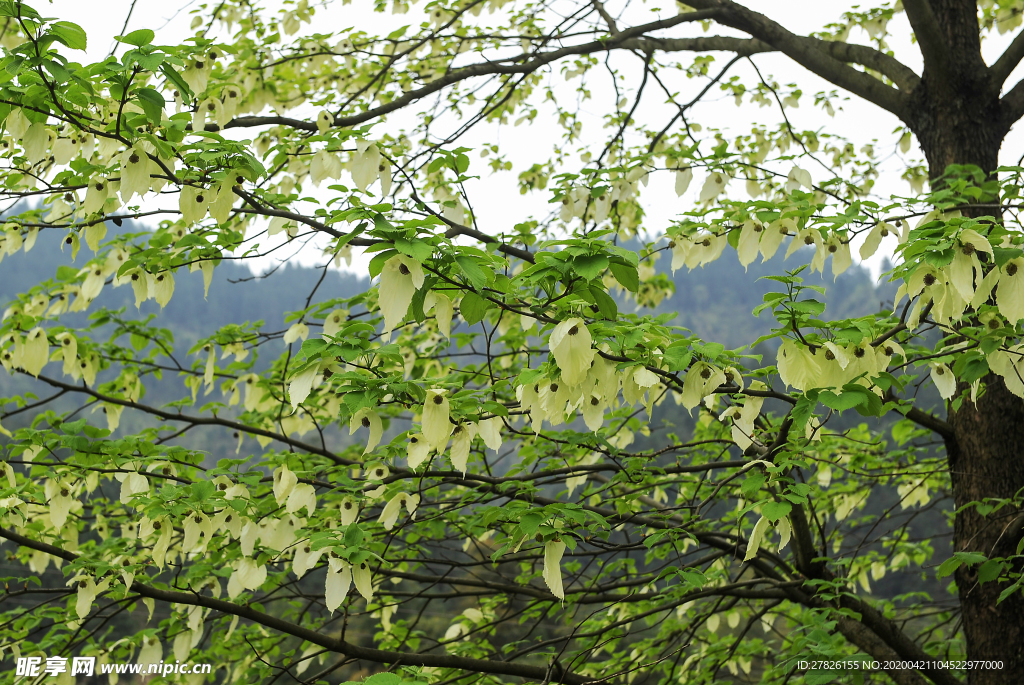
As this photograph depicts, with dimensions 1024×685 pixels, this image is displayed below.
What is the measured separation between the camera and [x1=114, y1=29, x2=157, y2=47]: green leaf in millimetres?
1844

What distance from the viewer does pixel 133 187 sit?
6.68 ft

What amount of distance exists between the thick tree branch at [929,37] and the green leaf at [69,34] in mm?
3335

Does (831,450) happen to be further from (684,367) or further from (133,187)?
(133,187)

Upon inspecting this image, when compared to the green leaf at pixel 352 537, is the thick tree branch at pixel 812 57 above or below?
above

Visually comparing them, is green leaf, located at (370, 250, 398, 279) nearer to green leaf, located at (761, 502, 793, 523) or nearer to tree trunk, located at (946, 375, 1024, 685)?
green leaf, located at (761, 502, 793, 523)

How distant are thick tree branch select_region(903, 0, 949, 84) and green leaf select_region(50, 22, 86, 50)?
10.9 ft

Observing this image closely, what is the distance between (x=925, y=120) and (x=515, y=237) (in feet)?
7.05

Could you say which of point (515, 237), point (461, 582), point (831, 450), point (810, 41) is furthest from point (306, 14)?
point (831, 450)

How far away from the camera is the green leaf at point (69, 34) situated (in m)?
1.77

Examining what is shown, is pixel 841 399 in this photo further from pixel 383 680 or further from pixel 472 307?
pixel 383 680

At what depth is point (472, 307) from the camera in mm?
1725

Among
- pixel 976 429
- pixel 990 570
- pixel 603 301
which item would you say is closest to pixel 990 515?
pixel 976 429

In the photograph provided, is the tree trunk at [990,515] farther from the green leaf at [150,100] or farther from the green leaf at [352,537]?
the green leaf at [150,100]

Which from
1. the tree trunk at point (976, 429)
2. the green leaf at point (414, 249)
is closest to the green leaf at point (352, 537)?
the green leaf at point (414, 249)
